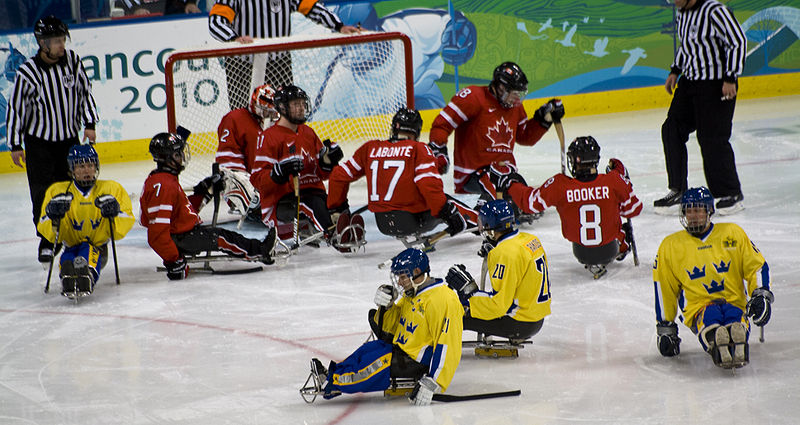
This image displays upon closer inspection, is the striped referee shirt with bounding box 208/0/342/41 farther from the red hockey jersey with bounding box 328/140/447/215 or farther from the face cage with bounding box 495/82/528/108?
the red hockey jersey with bounding box 328/140/447/215

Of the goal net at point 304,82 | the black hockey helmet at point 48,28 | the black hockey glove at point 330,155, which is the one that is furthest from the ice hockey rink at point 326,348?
the black hockey helmet at point 48,28

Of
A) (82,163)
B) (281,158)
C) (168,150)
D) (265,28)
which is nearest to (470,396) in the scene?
(168,150)

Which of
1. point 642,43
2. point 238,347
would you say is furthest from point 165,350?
point 642,43

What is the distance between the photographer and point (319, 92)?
10344mm

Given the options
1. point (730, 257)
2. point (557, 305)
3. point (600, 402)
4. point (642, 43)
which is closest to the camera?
point (600, 402)

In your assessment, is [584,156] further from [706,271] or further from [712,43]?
[712,43]

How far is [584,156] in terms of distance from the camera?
18.9ft

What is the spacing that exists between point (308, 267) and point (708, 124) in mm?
2986

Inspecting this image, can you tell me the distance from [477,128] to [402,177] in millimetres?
1088

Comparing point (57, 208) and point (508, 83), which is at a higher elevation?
point (508, 83)

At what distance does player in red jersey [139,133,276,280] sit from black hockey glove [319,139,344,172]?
780mm

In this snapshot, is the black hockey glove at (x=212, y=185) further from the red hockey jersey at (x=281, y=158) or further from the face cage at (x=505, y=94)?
the face cage at (x=505, y=94)

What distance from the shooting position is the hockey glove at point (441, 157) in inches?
273

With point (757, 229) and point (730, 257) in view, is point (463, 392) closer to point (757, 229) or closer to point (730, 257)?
point (730, 257)
